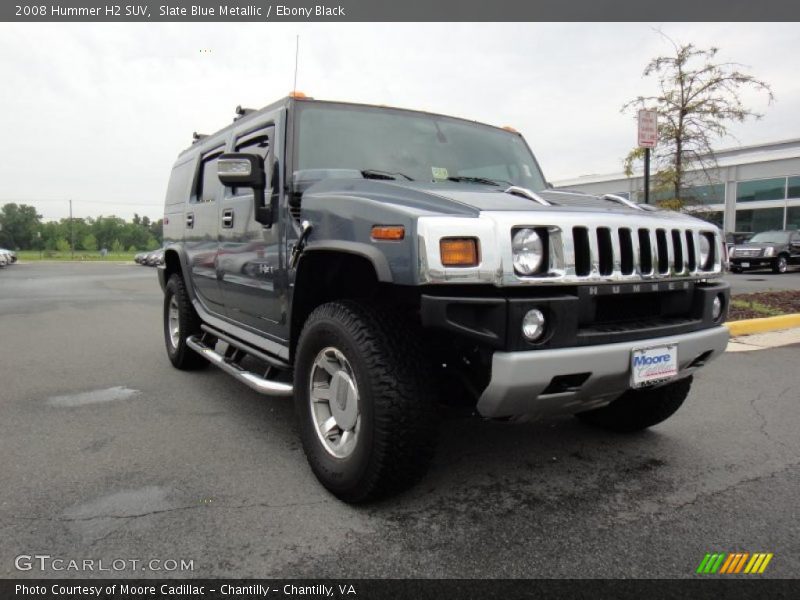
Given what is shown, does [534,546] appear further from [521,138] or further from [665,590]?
[521,138]

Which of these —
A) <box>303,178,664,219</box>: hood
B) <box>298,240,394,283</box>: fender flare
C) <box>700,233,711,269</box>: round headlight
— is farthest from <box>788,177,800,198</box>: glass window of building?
<box>298,240,394,283</box>: fender flare

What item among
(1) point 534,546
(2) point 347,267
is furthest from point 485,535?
(2) point 347,267

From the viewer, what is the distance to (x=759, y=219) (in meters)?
30.9

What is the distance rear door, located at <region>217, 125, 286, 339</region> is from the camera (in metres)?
3.50

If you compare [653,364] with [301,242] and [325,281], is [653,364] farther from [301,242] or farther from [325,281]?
[301,242]

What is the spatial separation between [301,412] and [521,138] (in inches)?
105

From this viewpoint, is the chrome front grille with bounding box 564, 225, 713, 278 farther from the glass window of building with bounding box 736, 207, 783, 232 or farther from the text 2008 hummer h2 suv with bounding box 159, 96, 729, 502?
the glass window of building with bounding box 736, 207, 783, 232

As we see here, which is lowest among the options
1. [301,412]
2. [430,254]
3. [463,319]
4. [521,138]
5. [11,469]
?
[11,469]

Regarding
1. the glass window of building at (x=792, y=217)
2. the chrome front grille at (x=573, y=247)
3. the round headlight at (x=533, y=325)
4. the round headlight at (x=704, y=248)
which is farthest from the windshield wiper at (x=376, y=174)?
the glass window of building at (x=792, y=217)

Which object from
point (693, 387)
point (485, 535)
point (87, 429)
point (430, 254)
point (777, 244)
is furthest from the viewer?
point (777, 244)

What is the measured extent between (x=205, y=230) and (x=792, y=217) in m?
32.2

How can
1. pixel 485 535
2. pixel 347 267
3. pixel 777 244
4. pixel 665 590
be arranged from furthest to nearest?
pixel 777 244
pixel 347 267
pixel 485 535
pixel 665 590

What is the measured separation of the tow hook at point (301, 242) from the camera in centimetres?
304

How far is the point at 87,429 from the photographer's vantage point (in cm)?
386
